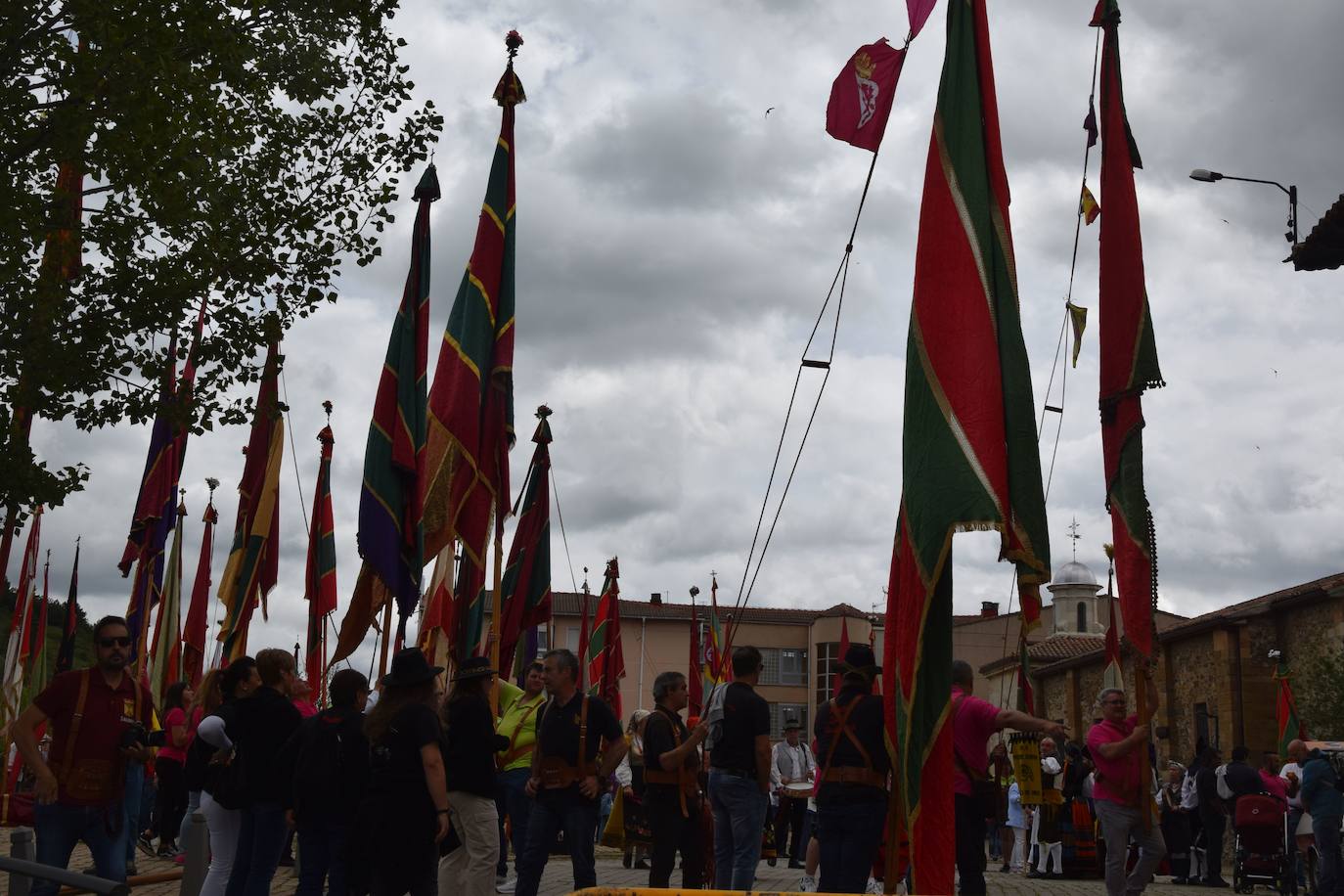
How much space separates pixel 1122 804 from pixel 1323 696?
20593 millimetres

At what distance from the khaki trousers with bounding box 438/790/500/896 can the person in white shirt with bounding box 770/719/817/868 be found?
28.0 feet

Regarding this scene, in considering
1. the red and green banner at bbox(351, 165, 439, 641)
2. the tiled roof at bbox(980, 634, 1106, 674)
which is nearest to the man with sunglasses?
the red and green banner at bbox(351, 165, 439, 641)

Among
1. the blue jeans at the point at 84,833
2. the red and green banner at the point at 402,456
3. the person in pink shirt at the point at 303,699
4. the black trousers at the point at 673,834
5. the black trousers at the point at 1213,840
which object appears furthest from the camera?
the black trousers at the point at 1213,840

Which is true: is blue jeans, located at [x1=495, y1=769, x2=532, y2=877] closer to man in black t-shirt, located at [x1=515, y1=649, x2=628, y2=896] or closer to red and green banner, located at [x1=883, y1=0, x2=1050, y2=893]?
man in black t-shirt, located at [x1=515, y1=649, x2=628, y2=896]

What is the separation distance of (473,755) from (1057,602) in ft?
241

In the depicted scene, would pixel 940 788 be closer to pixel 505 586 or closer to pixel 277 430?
pixel 505 586

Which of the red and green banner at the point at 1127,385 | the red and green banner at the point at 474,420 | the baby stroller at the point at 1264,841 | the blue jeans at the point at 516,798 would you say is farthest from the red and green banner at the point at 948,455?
the baby stroller at the point at 1264,841

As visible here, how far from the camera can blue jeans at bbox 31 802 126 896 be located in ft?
26.2

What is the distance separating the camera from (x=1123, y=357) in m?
8.87

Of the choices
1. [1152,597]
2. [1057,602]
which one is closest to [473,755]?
[1152,597]

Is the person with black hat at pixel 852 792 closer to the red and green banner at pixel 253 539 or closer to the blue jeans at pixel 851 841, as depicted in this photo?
the blue jeans at pixel 851 841

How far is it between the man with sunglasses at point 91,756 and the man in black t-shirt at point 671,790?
3363 mm

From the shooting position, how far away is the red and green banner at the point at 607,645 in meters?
26.4

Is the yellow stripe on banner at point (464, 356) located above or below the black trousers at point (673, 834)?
above
